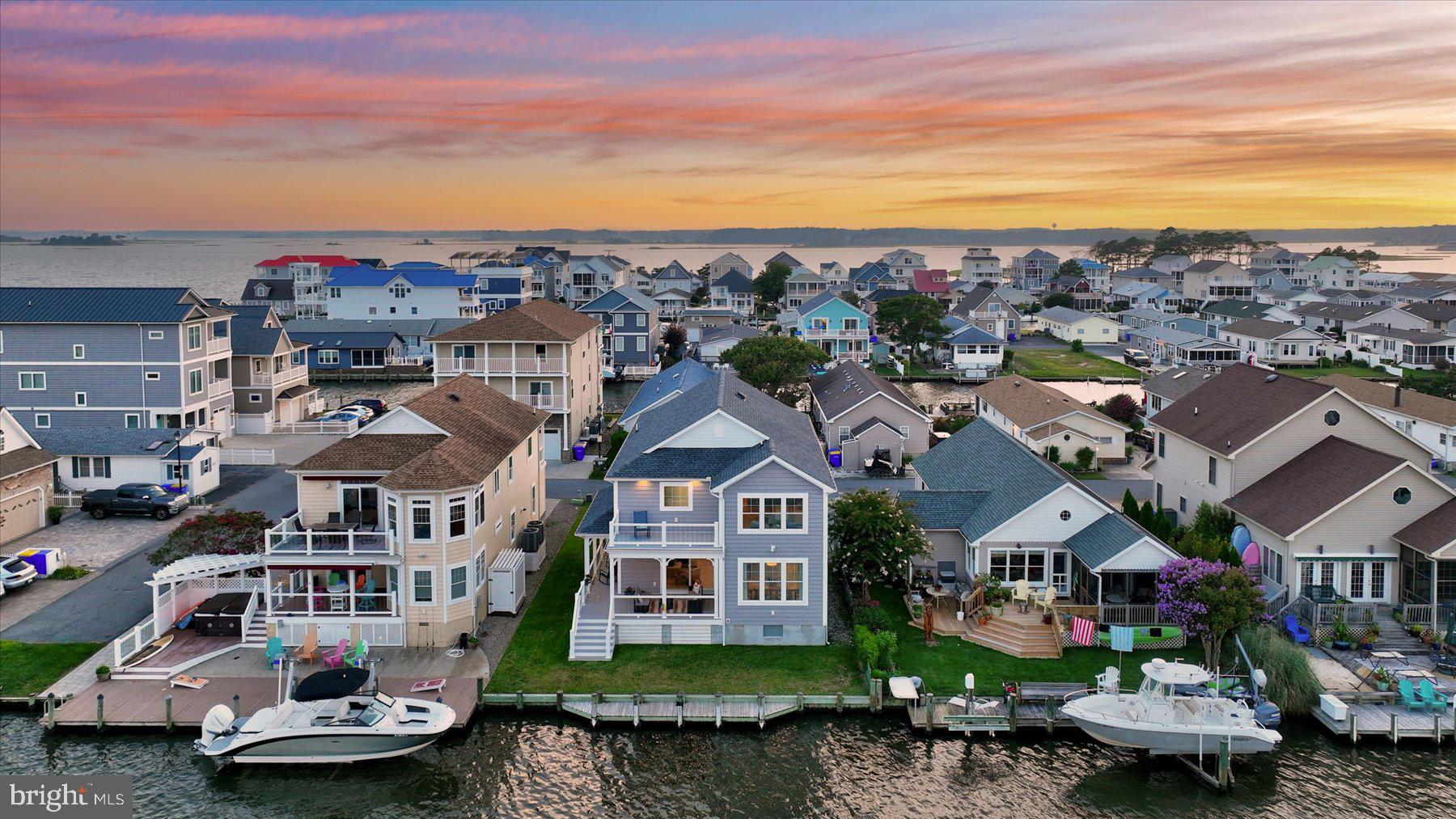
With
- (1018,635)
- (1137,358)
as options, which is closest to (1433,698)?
(1018,635)

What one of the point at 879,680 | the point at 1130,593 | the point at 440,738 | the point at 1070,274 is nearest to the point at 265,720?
the point at 440,738

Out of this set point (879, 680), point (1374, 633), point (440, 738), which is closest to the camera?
point (440, 738)

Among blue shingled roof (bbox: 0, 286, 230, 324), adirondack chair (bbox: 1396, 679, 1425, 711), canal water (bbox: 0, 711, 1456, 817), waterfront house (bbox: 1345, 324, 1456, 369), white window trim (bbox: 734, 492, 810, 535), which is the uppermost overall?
blue shingled roof (bbox: 0, 286, 230, 324)

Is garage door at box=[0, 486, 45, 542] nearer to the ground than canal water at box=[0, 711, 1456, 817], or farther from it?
farther from it

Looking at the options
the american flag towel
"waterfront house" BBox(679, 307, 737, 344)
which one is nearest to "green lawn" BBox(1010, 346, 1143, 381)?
"waterfront house" BBox(679, 307, 737, 344)

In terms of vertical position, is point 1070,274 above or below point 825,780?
above

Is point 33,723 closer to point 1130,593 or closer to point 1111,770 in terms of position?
point 1111,770

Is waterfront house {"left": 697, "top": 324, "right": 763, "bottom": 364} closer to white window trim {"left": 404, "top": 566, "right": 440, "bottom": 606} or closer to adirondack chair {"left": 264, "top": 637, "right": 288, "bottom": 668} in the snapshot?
white window trim {"left": 404, "top": 566, "right": 440, "bottom": 606}

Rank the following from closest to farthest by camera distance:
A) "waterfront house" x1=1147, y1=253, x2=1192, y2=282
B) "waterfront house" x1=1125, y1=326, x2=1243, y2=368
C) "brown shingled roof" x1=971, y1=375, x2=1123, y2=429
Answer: "brown shingled roof" x1=971, y1=375, x2=1123, y2=429, "waterfront house" x1=1125, y1=326, x2=1243, y2=368, "waterfront house" x1=1147, y1=253, x2=1192, y2=282
